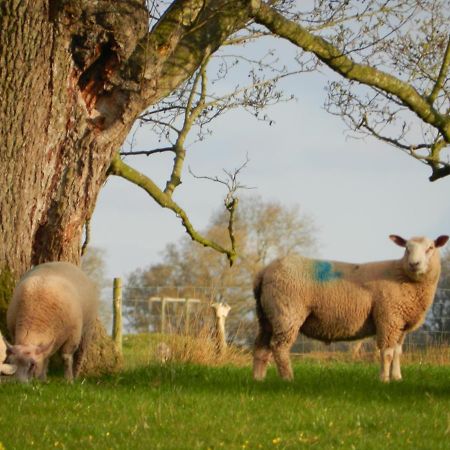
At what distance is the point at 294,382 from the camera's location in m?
11.7

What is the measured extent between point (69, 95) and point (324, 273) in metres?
4.06

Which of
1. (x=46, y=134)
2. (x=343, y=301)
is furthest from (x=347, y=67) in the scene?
(x=46, y=134)

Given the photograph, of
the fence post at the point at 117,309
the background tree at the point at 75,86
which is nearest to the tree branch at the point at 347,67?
the background tree at the point at 75,86

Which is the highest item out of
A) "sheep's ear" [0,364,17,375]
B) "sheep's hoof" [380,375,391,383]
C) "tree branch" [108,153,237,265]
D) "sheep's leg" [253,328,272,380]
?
"tree branch" [108,153,237,265]

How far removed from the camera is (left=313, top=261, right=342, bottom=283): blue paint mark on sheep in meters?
12.9

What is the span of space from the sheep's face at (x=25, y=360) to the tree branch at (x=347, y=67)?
552cm

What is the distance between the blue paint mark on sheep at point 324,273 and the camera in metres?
12.9

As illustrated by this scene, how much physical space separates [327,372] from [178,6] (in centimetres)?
536

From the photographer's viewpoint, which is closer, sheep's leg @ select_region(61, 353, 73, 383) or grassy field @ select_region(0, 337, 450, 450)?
grassy field @ select_region(0, 337, 450, 450)

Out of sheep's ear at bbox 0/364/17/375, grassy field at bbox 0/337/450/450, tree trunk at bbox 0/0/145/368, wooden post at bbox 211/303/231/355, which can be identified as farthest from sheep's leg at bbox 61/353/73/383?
wooden post at bbox 211/303/231/355

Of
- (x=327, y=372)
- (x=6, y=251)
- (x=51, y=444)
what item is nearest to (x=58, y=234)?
(x=6, y=251)

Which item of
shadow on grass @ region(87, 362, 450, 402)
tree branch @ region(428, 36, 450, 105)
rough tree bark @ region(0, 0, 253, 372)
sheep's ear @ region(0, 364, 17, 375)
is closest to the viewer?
shadow on grass @ region(87, 362, 450, 402)

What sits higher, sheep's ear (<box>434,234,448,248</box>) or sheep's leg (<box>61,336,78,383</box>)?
sheep's ear (<box>434,234,448,248</box>)

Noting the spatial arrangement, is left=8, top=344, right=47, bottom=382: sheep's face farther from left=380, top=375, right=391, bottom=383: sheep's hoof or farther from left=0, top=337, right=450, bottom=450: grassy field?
left=380, top=375, right=391, bottom=383: sheep's hoof
